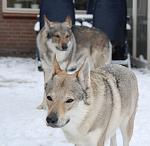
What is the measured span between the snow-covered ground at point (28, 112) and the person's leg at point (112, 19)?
717 millimetres

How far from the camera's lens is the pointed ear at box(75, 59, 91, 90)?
3.63 m

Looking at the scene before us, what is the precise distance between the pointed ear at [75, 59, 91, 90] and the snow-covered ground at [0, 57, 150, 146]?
1619mm

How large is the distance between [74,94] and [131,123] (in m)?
1.11

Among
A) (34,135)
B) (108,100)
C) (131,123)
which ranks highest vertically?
(108,100)

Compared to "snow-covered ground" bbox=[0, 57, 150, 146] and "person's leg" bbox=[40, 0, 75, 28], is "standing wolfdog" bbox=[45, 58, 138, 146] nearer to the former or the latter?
"snow-covered ground" bbox=[0, 57, 150, 146]

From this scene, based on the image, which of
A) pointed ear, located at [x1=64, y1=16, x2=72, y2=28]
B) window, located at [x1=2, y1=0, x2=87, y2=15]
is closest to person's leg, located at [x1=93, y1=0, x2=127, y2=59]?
pointed ear, located at [x1=64, y1=16, x2=72, y2=28]

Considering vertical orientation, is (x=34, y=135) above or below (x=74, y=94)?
below

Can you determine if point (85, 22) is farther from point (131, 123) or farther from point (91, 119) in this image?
point (91, 119)

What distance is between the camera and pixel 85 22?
399 inches

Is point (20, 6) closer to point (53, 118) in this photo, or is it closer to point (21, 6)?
point (21, 6)

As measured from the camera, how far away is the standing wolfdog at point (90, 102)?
11.5 ft

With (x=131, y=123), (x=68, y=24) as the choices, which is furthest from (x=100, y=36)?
(x=131, y=123)

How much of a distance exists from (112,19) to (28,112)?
3.51 metres

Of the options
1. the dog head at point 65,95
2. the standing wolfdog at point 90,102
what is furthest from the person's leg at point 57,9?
the dog head at point 65,95
